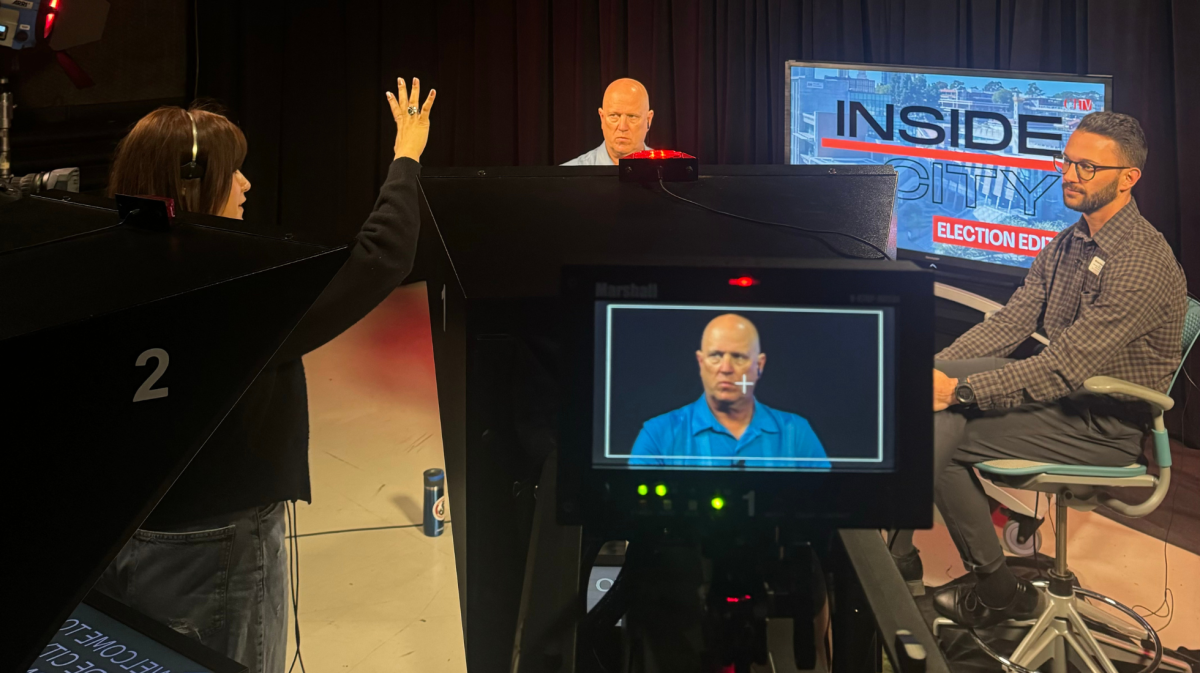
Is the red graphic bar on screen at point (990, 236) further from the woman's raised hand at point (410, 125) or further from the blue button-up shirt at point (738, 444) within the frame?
the blue button-up shirt at point (738, 444)

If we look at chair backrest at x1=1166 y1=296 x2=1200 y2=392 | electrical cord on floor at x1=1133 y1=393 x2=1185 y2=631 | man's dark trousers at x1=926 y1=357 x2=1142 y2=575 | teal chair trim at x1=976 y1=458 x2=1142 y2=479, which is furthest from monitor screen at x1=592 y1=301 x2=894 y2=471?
electrical cord on floor at x1=1133 y1=393 x2=1185 y2=631

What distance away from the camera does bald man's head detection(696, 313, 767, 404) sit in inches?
27.1

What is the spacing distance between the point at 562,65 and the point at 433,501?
335 cm

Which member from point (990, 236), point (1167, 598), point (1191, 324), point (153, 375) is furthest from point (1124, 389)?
point (153, 375)

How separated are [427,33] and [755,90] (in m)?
2.18

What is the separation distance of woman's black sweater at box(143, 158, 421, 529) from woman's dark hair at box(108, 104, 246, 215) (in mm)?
234

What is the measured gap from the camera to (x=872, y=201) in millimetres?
936

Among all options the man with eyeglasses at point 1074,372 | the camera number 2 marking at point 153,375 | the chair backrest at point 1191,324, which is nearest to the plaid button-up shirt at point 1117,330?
the man with eyeglasses at point 1074,372

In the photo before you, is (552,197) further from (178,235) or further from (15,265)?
(15,265)

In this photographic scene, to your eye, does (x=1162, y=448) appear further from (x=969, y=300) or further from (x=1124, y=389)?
(x=969, y=300)

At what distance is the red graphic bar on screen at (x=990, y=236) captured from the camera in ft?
10.7

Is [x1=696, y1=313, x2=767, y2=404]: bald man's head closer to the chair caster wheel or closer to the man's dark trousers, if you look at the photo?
the man's dark trousers

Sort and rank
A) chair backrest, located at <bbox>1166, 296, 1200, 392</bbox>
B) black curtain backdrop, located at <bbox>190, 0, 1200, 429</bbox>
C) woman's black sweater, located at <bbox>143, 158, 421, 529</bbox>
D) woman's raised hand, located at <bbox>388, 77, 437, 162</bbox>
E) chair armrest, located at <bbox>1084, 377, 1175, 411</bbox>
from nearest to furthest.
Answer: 1. woman's black sweater, located at <bbox>143, 158, 421, 529</bbox>
2. woman's raised hand, located at <bbox>388, 77, 437, 162</bbox>
3. chair armrest, located at <bbox>1084, 377, 1175, 411</bbox>
4. chair backrest, located at <bbox>1166, 296, 1200, 392</bbox>
5. black curtain backdrop, located at <bbox>190, 0, 1200, 429</bbox>

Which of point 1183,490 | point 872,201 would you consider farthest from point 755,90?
point 872,201
